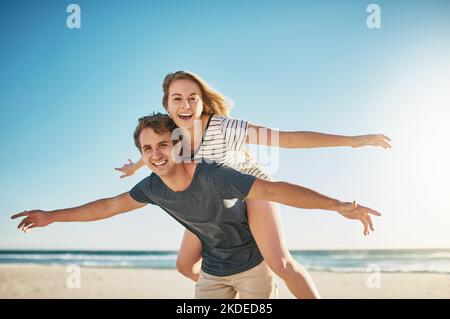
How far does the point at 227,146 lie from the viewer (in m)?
4.12

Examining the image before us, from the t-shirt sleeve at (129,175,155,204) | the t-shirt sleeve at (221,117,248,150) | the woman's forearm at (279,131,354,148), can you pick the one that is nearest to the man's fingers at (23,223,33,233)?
the t-shirt sleeve at (129,175,155,204)

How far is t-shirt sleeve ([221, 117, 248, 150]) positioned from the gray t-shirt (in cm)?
58

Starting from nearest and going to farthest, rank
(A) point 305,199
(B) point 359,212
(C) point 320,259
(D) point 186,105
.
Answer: (B) point 359,212
(A) point 305,199
(D) point 186,105
(C) point 320,259

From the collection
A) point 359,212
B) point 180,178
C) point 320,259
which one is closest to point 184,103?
point 180,178

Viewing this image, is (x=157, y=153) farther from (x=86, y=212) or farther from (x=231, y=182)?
(x=86, y=212)

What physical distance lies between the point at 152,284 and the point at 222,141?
9.36 metres

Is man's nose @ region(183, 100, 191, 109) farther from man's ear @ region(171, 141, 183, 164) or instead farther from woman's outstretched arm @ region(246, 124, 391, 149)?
woman's outstretched arm @ region(246, 124, 391, 149)

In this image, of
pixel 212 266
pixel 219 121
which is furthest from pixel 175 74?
pixel 212 266

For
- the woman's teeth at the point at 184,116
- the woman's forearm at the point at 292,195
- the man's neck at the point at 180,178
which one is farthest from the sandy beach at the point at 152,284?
the woman's forearm at the point at 292,195

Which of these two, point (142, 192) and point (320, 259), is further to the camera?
point (320, 259)

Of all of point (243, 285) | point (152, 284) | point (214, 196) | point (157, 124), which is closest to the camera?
point (214, 196)

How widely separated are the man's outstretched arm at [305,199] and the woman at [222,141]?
1.89ft

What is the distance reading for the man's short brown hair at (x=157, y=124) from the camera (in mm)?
3807
